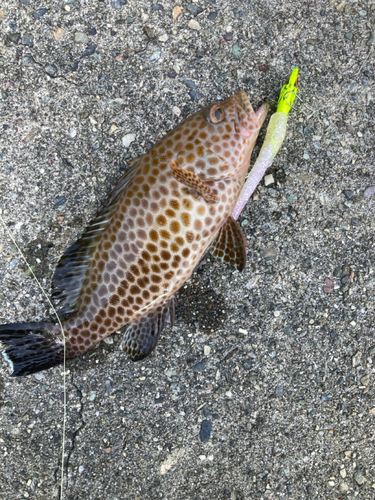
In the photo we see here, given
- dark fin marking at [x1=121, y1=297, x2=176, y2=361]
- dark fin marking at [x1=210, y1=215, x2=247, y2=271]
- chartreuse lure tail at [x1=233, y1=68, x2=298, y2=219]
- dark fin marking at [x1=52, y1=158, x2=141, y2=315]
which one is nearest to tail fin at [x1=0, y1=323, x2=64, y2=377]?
dark fin marking at [x1=52, y1=158, x2=141, y2=315]

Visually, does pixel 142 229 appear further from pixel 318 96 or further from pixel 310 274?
pixel 318 96

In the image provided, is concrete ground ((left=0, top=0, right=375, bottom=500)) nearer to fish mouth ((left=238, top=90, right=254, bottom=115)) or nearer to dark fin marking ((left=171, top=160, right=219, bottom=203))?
fish mouth ((left=238, top=90, right=254, bottom=115))

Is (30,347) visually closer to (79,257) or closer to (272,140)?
(79,257)

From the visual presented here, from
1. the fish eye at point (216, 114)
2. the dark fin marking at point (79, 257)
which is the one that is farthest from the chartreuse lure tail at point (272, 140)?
the dark fin marking at point (79, 257)

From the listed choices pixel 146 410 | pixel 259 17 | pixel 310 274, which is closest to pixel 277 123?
pixel 259 17

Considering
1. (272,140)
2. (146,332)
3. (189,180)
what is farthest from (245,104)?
(146,332)
